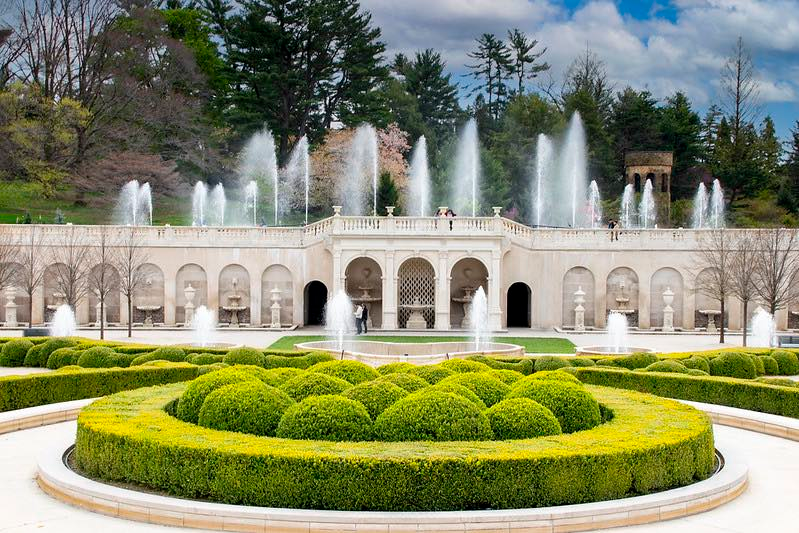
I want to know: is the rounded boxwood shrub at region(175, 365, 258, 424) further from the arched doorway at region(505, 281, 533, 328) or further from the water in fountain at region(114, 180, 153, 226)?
the water in fountain at region(114, 180, 153, 226)

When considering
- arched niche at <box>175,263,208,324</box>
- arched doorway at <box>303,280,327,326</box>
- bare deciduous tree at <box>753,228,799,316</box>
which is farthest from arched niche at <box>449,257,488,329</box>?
bare deciduous tree at <box>753,228,799,316</box>

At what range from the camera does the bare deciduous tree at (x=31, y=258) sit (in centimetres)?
4272

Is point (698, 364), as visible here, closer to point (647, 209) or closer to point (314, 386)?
point (314, 386)

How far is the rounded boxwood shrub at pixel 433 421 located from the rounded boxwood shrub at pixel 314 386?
1.38 m

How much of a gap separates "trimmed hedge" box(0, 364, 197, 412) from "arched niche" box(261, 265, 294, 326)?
2303 centimetres

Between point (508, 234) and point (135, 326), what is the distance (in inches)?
643

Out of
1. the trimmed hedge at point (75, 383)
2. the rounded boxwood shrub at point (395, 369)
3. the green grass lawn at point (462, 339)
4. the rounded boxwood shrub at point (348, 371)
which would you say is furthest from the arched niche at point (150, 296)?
the rounded boxwood shrub at point (348, 371)

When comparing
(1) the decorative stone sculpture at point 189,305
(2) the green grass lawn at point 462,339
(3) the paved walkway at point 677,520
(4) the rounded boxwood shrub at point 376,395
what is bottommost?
(3) the paved walkway at point 677,520

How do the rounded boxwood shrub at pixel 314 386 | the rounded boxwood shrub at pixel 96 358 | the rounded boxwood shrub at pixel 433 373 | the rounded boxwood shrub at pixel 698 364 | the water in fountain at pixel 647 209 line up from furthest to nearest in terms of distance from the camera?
the water in fountain at pixel 647 209
the rounded boxwood shrub at pixel 96 358
the rounded boxwood shrub at pixel 698 364
the rounded boxwood shrub at pixel 433 373
the rounded boxwood shrub at pixel 314 386

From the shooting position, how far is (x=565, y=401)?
14.4 m

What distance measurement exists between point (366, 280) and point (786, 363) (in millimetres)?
22425

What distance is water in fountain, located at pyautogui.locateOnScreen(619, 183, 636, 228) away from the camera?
6450 centimetres

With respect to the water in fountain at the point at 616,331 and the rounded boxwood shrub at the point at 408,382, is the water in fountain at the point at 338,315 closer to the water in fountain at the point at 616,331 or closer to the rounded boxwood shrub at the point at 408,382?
the water in fountain at the point at 616,331

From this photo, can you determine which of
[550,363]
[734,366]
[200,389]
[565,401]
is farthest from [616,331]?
[200,389]
